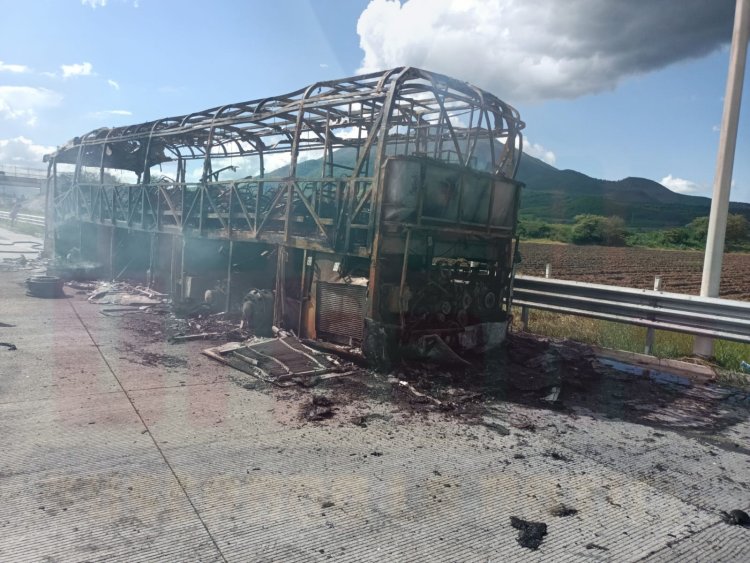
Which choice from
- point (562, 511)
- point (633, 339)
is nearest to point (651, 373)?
point (633, 339)

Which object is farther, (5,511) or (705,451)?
(705,451)

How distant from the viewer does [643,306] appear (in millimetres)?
7539

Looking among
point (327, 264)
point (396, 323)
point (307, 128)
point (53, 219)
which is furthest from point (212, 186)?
point (53, 219)

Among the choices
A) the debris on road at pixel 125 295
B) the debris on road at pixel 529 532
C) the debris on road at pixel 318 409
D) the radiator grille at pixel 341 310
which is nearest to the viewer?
the debris on road at pixel 529 532

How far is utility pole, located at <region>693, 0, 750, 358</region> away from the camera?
727cm

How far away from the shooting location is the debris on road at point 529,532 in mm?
3055

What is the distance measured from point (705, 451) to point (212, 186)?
9.29 meters

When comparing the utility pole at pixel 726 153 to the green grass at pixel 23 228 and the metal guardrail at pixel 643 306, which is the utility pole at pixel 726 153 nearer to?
the metal guardrail at pixel 643 306

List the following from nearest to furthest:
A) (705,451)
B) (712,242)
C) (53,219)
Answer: (705,451), (712,242), (53,219)

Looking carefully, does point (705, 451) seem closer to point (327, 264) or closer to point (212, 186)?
point (327, 264)

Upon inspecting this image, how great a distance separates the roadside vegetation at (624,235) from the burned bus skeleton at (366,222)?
64572mm

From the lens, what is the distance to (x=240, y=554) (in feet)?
9.25

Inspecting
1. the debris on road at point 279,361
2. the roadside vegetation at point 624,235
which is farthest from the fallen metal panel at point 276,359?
the roadside vegetation at point 624,235

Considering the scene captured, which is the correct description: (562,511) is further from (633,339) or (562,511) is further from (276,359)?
(633,339)
